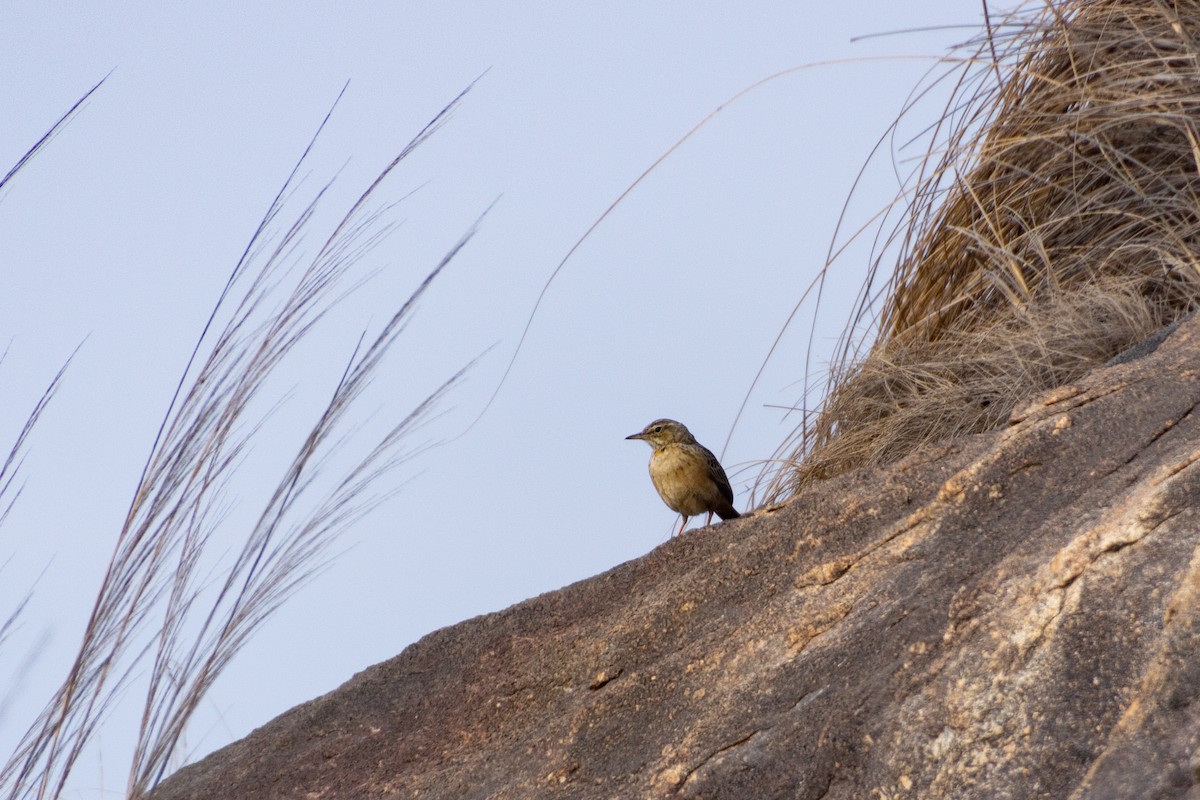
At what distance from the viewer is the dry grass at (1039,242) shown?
4840mm

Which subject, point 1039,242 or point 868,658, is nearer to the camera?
point 868,658

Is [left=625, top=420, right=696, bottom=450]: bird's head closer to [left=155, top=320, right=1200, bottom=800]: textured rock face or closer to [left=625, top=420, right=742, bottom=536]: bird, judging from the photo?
[left=625, top=420, right=742, bottom=536]: bird

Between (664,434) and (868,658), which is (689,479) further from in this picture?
(868,658)

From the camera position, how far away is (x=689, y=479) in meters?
5.69

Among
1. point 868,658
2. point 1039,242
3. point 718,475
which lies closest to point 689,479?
point 718,475

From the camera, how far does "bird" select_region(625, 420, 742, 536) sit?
5695mm

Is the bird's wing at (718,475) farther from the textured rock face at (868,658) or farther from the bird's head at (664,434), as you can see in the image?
the textured rock face at (868,658)

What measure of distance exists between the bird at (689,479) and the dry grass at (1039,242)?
27 cm

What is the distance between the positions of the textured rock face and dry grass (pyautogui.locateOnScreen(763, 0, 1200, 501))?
1350mm

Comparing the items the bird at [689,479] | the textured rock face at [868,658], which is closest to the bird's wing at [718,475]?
the bird at [689,479]

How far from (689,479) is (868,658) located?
9.83ft

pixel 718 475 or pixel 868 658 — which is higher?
pixel 718 475

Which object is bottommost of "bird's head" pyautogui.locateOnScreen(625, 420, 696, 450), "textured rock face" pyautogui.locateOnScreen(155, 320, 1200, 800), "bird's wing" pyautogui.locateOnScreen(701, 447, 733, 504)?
"textured rock face" pyautogui.locateOnScreen(155, 320, 1200, 800)

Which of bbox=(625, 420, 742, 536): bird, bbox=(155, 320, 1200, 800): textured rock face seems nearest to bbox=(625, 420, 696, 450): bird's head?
bbox=(625, 420, 742, 536): bird
